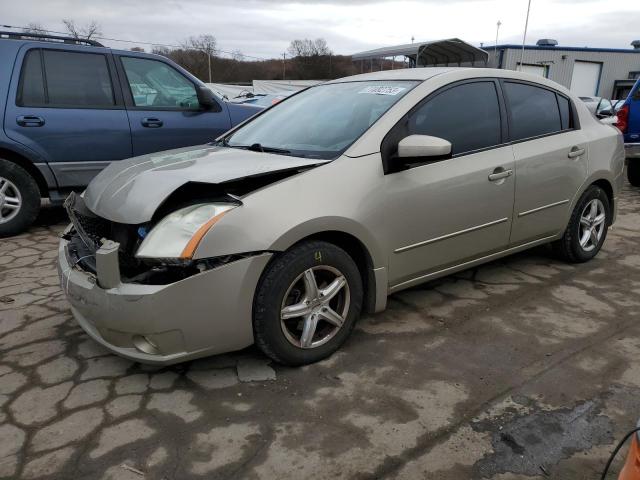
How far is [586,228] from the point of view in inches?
173

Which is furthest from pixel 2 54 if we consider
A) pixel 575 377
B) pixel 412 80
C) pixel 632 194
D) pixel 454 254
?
pixel 632 194

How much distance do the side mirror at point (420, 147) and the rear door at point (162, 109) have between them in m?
3.49

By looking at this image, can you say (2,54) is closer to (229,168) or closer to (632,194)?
(229,168)

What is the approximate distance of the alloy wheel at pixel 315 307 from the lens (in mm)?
2635

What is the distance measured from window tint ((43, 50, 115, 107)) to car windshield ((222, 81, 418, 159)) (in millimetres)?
2265

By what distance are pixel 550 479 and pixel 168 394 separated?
5.64 feet

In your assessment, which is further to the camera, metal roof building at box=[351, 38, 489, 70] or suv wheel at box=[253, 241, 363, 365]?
metal roof building at box=[351, 38, 489, 70]

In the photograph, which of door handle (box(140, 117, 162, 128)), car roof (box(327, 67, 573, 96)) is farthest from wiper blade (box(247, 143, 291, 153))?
door handle (box(140, 117, 162, 128))

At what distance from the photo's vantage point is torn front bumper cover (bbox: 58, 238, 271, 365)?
2312 mm

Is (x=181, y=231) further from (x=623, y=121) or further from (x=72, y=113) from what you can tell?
(x=623, y=121)

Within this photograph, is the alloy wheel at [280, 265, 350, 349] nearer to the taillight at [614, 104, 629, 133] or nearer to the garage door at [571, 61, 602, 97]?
the taillight at [614, 104, 629, 133]

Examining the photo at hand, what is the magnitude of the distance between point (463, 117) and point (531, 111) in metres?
0.77

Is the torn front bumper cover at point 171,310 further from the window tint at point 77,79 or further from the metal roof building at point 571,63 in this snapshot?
the metal roof building at point 571,63

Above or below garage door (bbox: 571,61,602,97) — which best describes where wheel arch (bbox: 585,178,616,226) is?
below
